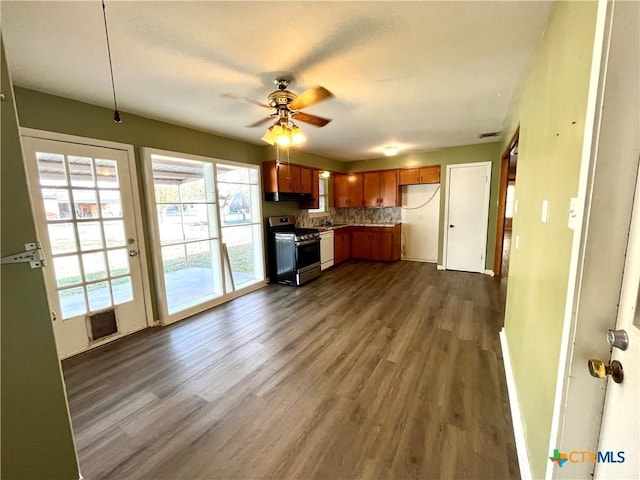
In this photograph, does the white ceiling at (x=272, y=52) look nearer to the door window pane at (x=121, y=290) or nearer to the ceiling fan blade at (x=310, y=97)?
the ceiling fan blade at (x=310, y=97)

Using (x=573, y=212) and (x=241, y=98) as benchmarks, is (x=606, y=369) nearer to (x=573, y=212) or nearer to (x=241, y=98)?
(x=573, y=212)

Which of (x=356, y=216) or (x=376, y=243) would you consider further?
(x=356, y=216)

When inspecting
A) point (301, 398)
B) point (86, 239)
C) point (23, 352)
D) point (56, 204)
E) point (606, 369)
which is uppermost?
point (56, 204)

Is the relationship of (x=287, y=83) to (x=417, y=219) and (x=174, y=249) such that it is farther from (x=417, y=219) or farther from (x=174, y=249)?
(x=417, y=219)

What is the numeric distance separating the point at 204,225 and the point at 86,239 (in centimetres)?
136

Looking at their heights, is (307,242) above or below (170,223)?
below

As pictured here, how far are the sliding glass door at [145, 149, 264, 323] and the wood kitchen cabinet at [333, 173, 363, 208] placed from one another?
255cm

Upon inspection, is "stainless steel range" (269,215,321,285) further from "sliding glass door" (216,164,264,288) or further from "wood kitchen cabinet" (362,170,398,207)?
"wood kitchen cabinet" (362,170,398,207)

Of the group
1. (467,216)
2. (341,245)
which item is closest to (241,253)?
(341,245)

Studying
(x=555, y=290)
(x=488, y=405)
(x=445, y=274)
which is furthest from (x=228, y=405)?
(x=445, y=274)

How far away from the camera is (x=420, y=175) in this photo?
215 inches

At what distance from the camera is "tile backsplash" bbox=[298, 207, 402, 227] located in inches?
234

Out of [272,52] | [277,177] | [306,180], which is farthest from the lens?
[306,180]

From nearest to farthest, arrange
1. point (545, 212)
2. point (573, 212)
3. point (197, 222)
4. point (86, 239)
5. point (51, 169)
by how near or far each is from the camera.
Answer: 1. point (573, 212)
2. point (545, 212)
3. point (51, 169)
4. point (86, 239)
5. point (197, 222)
